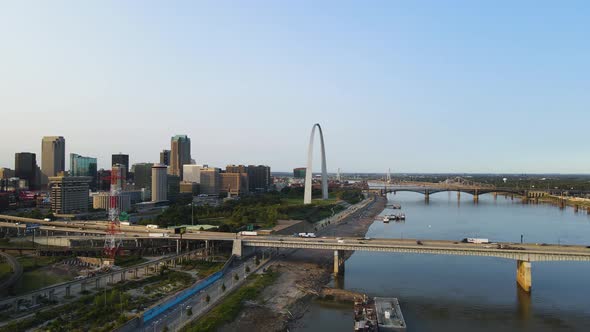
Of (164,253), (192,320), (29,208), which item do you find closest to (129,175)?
(29,208)

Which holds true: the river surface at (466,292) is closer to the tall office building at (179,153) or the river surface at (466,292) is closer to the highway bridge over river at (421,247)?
the highway bridge over river at (421,247)

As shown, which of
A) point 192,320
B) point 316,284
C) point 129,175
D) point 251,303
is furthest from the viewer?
point 129,175

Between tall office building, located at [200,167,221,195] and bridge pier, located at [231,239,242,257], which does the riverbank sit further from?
tall office building, located at [200,167,221,195]

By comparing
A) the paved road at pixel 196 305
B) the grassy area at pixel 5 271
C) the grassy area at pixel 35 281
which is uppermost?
the grassy area at pixel 5 271

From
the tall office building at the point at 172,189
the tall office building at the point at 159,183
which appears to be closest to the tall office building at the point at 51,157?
the tall office building at the point at 172,189

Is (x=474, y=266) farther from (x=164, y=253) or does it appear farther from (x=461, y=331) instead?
(x=164, y=253)

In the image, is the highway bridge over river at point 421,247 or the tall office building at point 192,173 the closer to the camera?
the highway bridge over river at point 421,247
